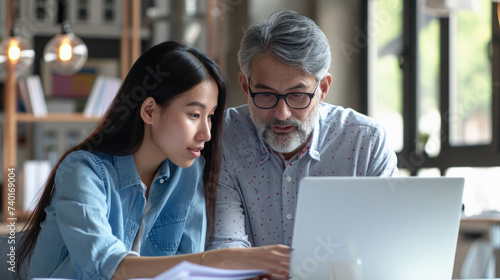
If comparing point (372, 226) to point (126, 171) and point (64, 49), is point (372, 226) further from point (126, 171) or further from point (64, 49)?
point (64, 49)

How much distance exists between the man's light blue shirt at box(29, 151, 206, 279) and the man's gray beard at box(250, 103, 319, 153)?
0.71 ft

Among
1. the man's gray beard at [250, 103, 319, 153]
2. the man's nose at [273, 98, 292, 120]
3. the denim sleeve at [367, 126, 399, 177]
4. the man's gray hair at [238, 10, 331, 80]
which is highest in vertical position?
the man's gray hair at [238, 10, 331, 80]

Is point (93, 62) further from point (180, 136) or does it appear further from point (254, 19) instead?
point (180, 136)

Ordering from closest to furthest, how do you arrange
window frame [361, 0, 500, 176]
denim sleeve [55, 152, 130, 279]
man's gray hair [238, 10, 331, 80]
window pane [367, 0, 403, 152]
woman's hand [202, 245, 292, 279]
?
woman's hand [202, 245, 292, 279] < denim sleeve [55, 152, 130, 279] < man's gray hair [238, 10, 331, 80] < window frame [361, 0, 500, 176] < window pane [367, 0, 403, 152]

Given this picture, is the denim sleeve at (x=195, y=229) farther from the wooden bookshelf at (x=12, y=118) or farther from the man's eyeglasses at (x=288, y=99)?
the wooden bookshelf at (x=12, y=118)

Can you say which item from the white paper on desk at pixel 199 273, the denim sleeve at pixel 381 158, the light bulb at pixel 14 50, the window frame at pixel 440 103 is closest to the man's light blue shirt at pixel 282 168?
the denim sleeve at pixel 381 158

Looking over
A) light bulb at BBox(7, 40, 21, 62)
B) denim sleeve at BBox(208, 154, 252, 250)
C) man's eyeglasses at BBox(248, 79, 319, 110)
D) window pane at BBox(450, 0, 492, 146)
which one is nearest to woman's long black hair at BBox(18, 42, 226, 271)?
man's eyeglasses at BBox(248, 79, 319, 110)

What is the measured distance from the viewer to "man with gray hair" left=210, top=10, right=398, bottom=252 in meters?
1.80

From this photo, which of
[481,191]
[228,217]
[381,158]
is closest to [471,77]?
[481,191]

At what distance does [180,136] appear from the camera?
5.04ft

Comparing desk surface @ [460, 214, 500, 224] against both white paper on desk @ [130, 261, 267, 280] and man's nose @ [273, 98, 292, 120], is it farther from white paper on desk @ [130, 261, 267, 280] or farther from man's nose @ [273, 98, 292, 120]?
white paper on desk @ [130, 261, 267, 280]

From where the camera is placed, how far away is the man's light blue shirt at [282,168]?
1.89 meters

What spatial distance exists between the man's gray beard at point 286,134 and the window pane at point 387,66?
2.54 m

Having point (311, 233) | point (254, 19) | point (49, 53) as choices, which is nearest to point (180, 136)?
point (311, 233)
